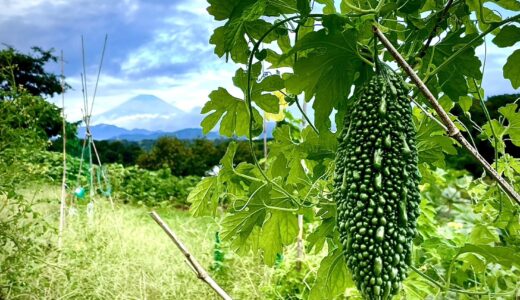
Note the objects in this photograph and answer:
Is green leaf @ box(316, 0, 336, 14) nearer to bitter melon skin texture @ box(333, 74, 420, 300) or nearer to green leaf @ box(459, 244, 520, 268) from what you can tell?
bitter melon skin texture @ box(333, 74, 420, 300)

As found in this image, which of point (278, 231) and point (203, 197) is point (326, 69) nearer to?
point (278, 231)

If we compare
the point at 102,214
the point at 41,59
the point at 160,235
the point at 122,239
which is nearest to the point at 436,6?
the point at 122,239

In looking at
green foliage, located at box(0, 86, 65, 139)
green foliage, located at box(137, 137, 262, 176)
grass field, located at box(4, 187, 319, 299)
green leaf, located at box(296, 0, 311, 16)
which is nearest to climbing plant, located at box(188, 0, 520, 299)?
green leaf, located at box(296, 0, 311, 16)

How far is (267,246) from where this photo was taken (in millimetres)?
1719

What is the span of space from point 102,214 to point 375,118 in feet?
16.8

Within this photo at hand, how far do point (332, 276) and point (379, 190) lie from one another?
55cm

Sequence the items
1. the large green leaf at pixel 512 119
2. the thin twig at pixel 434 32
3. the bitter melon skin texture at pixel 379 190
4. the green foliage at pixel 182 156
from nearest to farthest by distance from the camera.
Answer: the bitter melon skin texture at pixel 379 190 < the thin twig at pixel 434 32 < the large green leaf at pixel 512 119 < the green foliage at pixel 182 156

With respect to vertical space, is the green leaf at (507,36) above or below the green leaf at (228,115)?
above

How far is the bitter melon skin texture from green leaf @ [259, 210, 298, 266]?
1.82ft

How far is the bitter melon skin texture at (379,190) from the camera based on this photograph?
3.52 ft

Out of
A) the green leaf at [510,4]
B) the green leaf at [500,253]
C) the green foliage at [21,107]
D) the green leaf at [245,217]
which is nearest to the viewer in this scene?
the green leaf at [500,253]

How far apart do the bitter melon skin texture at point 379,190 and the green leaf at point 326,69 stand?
0.09 meters

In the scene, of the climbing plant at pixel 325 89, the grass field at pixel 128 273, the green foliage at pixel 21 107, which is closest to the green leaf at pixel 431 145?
the climbing plant at pixel 325 89

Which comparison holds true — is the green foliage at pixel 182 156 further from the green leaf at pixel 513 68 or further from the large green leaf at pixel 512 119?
the green leaf at pixel 513 68
